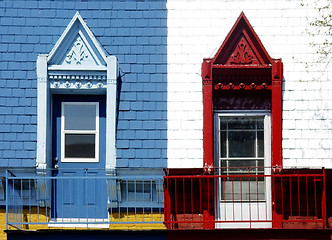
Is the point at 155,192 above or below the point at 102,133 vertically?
below

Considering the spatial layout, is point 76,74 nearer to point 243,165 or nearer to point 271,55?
point 243,165

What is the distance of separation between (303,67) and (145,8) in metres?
3.12

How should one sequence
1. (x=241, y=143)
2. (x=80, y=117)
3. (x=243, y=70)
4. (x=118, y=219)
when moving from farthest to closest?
(x=80, y=117)
(x=241, y=143)
(x=243, y=70)
(x=118, y=219)

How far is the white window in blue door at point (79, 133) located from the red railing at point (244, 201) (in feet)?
5.16

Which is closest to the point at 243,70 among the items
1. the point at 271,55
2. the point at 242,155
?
the point at 271,55

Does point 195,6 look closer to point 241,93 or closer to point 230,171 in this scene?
point 241,93

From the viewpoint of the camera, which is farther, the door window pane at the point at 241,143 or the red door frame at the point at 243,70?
the door window pane at the point at 241,143

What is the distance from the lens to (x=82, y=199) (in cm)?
1399

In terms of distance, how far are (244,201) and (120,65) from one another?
132 inches

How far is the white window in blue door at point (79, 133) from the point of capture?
14.2 m

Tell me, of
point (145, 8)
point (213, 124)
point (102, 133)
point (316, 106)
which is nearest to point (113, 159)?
point (102, 133)

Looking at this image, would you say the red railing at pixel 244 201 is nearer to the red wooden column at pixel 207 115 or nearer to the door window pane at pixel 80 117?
the red wooden column at pixel 207 115

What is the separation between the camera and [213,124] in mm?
14125

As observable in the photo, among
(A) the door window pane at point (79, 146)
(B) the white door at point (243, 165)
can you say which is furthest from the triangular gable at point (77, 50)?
(B) the white door at point (243, 165)
